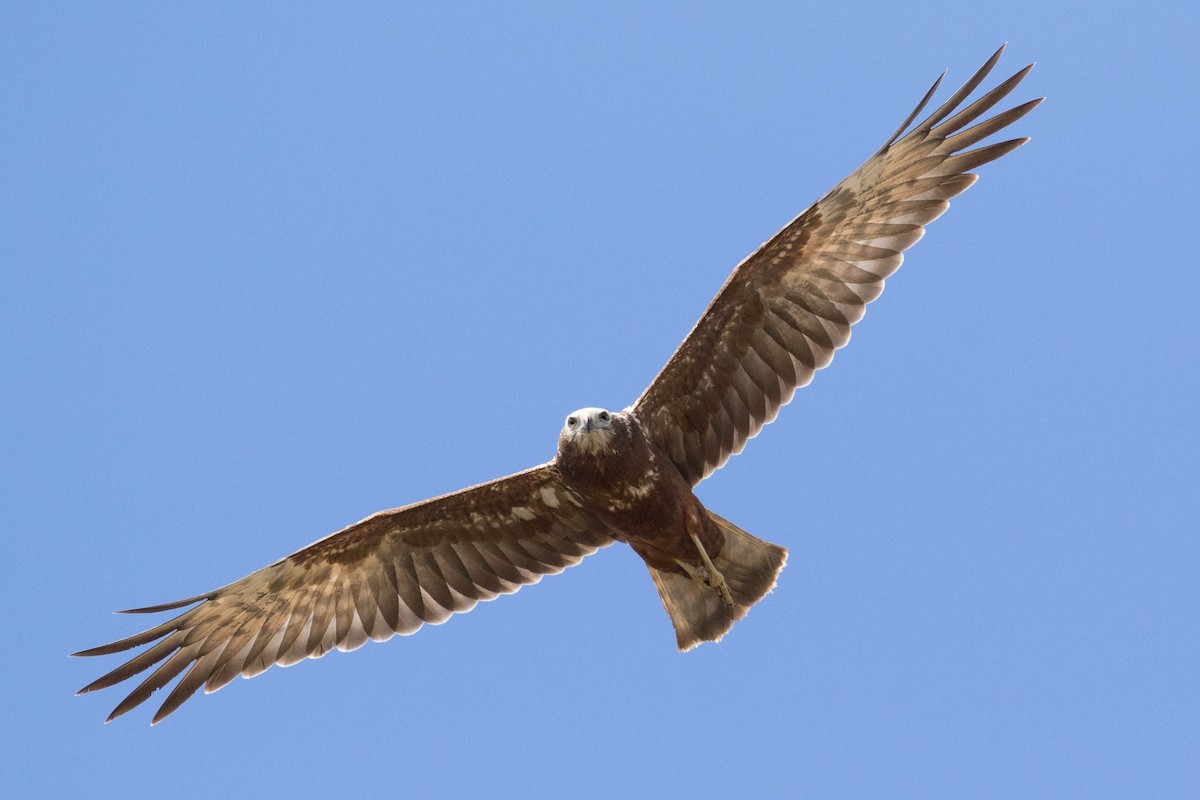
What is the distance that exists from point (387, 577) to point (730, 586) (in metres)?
2.82

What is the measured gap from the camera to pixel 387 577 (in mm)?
11758

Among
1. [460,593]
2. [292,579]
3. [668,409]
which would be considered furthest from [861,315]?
[292,579]

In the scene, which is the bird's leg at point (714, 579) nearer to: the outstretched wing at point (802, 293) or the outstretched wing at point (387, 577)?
the outstretched wing at point (802, 293)

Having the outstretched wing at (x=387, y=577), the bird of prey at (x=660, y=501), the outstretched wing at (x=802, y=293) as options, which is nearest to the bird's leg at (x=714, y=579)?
the bird of prey at (x=660, y=501)

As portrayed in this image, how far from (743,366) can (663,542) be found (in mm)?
1494

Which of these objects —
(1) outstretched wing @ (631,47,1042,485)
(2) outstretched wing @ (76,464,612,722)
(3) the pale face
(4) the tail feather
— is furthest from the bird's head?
(4) the tail feather

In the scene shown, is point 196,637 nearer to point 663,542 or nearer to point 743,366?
point 663,542

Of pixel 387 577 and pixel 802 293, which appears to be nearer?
pixel 802 293

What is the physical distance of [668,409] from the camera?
11156 mm

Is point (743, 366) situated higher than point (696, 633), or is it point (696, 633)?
point (743, 366)

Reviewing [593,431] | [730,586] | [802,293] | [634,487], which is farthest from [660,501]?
[802,293]

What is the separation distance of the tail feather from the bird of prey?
0.04 ft

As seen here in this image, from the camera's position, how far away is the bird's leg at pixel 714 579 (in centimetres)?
1082

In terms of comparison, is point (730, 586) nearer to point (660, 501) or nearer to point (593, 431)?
point (660, 501)
